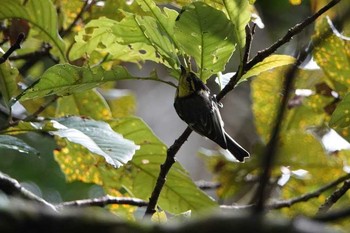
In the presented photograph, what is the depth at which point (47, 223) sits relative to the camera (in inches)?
28.2

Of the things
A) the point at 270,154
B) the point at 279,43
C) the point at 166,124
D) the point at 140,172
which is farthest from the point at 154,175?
the point at 166,124

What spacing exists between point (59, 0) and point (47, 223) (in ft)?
6.32

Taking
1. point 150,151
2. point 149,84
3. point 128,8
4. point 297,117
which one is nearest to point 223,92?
point 150,151

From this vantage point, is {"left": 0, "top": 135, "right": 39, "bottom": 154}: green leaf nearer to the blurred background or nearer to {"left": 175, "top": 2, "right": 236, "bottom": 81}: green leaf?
the blurred background

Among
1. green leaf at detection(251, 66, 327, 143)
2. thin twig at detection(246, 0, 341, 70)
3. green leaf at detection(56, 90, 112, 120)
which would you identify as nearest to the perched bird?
thin twig at detection(246, 0, 341, 70)

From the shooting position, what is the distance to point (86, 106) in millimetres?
2432

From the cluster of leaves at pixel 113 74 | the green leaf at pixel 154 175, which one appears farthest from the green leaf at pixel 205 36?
the green leaf at pixel 154 175

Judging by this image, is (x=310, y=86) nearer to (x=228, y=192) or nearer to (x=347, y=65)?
(x=347, y=65)

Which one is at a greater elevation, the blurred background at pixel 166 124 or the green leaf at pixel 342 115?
the green leaf at pixel 342 115

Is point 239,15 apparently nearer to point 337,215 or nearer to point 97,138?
point 97,138

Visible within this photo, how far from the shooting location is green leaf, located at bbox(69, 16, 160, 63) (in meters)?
1.83

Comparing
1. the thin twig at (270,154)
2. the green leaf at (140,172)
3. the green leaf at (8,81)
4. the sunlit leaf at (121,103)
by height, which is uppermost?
the thin twig at (270,154)

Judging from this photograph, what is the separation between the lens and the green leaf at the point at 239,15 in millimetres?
1730

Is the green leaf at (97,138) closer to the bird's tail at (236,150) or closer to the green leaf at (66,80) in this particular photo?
the green leaf at (66,80)
